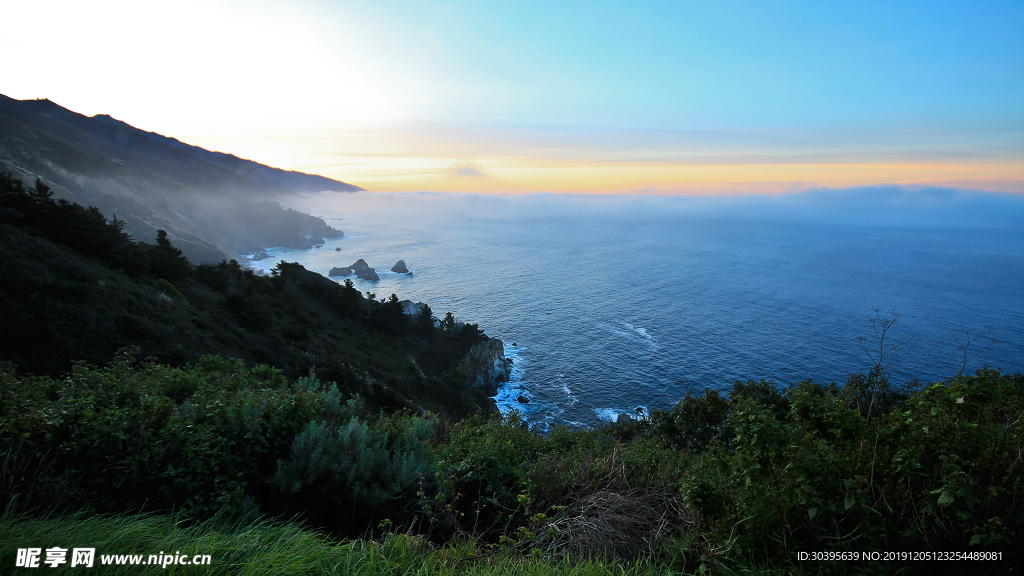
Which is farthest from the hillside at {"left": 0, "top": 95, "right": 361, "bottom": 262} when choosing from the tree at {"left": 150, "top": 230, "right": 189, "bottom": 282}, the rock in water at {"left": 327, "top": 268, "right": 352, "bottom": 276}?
the tree at {"left": 150, "top": 230, "right": 189, "bottom": 282}

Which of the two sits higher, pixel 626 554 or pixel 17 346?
pixel 626 554

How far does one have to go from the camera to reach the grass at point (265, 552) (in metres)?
3.18

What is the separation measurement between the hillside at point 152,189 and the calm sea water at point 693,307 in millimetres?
18372

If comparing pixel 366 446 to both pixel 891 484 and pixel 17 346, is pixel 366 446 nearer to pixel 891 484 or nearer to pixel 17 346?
pixel 891 484

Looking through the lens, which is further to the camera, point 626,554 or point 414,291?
point 414,291

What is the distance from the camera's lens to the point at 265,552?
11.3 feet

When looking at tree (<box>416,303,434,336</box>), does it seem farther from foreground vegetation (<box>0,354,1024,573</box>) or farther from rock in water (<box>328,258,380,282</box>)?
rock in water (<box>328,258,380,282</box>)

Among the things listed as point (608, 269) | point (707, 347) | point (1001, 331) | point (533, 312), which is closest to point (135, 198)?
point (533, 312)

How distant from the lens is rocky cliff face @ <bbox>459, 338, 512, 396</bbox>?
146 feet

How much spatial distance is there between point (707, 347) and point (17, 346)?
2119 inches

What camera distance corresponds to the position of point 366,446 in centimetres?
560

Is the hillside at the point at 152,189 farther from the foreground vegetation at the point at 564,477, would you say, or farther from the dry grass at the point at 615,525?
the dry grass at the point at 615,525

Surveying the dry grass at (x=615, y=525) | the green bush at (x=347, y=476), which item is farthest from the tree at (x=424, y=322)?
the dry grass at (x=615, y=525)

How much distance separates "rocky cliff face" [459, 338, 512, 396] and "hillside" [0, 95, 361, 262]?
52.0m
